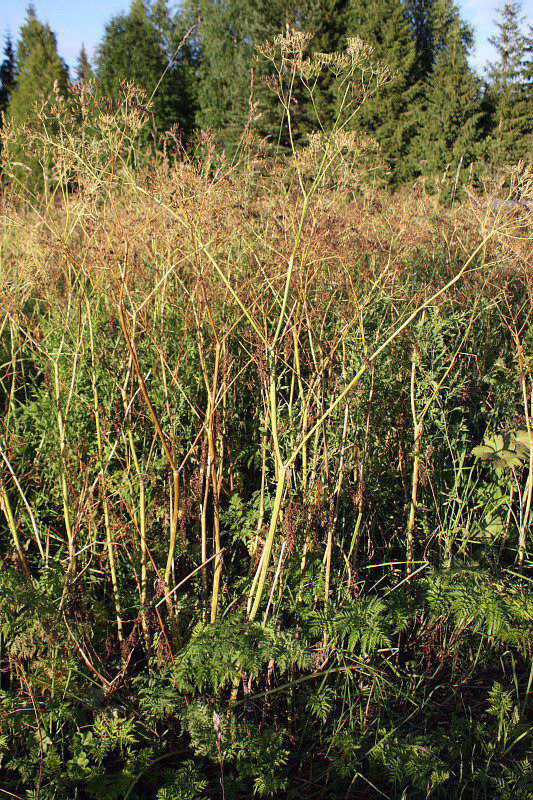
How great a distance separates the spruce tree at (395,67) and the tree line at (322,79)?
63 mm

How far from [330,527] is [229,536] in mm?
602

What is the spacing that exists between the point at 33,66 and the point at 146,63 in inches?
172

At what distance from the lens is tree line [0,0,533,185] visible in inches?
813

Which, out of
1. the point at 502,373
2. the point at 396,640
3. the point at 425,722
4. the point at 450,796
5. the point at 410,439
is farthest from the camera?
the point at 502,373

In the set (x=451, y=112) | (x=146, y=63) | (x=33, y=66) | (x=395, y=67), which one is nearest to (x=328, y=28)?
(x=395, y=67)

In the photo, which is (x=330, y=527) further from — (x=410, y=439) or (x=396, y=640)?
(x=410, y=439)

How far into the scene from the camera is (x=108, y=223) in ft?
5.62

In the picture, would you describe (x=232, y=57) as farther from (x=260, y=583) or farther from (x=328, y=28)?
(x=260, y=583)

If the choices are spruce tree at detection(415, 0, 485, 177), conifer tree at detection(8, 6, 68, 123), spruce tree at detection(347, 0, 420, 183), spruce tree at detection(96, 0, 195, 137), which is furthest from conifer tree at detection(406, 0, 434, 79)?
conifer tree at detection(8, 6, 68, 123)

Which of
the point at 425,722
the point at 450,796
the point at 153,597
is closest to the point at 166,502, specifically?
the point at 153,597

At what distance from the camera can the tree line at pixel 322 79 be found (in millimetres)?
20656

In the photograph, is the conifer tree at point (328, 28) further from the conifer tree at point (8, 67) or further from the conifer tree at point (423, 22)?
the conifer tree at point (8, 67)

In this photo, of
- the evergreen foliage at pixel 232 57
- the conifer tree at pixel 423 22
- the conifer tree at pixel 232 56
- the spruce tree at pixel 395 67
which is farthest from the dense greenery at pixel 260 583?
the conifer tree at pixel 423 22

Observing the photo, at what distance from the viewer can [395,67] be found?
24.3 metres
